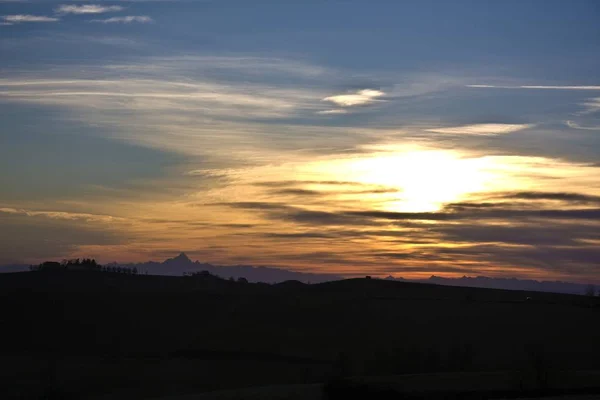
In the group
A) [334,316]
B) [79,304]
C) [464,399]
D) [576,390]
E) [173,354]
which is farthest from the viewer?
[79,304]

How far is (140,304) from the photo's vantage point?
66.4 metres

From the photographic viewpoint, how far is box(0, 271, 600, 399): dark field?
1347 inches

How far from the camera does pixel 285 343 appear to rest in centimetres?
5291

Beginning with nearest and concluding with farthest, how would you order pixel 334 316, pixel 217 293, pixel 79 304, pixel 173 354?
pixel 173 354, pixel 334 316, pixel 79 304, pixel 217 293

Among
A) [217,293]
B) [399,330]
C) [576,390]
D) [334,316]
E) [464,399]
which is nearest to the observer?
[464,399]

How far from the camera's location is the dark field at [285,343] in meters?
34.2

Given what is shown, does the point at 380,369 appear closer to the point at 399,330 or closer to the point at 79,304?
the point at 399,330

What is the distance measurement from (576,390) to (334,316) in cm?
3260

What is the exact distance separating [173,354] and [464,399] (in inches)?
1017

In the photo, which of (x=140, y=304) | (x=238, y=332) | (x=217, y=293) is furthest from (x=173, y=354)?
(x=217, y=293)

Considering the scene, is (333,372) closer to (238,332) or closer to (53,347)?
(238,332)

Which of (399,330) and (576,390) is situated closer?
(576,390)

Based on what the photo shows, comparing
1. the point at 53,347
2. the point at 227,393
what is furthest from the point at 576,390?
the point at 53,347

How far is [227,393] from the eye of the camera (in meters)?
29.5
